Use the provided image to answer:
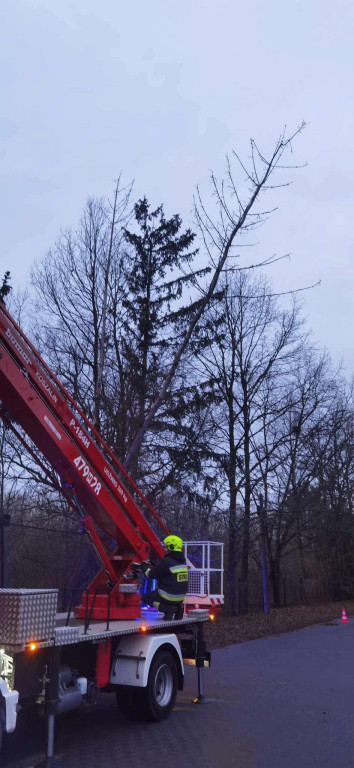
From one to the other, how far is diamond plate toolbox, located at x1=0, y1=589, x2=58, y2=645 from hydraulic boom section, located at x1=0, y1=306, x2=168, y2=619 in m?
1.74

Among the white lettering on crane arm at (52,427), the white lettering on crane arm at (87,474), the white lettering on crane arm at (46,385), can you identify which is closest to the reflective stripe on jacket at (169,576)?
the white lettering on crane arm at (87,474)

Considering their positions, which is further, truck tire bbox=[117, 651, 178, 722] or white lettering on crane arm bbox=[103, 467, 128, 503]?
white lettering on crane arm bbox=[103, 467, 128, 503]

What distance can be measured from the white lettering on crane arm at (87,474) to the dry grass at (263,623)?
8109mm

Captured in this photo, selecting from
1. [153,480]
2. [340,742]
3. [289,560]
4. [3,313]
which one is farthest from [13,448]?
[289,560]

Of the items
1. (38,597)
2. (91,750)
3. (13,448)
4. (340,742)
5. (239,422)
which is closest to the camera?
(38,597)

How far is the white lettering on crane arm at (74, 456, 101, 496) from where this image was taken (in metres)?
8.86

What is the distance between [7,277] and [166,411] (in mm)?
7801

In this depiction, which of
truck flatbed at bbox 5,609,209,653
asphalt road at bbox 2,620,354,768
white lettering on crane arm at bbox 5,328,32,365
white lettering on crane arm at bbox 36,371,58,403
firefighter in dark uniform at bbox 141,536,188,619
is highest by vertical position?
white lettering on crane arm at bbox 5,328,32,365

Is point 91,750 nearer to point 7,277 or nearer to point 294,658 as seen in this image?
point 294,658

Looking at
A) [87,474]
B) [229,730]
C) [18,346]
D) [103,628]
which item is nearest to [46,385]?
[18,346]

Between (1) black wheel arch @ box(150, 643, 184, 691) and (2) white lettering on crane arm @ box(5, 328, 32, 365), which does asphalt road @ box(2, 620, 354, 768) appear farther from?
(2) white lettering on crane arm @ box(5, 328, 32, 365)

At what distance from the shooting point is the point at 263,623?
70.3 feet

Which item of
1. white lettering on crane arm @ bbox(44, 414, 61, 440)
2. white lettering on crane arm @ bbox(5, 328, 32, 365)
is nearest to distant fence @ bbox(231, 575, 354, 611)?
white lettering on crane arm @ bbox(44, 414, 61, 440)

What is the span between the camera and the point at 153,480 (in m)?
21.1
